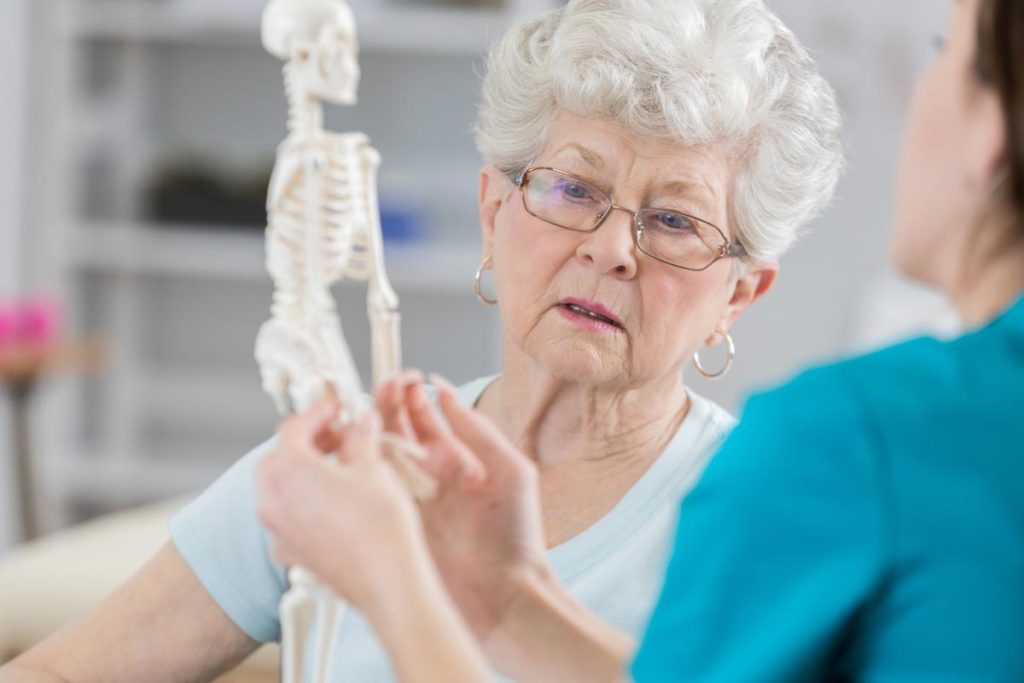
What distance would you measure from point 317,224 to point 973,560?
0.49 metres

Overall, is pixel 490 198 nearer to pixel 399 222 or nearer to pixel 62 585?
pixel 62 585

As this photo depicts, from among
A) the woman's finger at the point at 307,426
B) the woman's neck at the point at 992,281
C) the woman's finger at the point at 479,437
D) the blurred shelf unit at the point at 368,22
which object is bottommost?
the blurred shelf unit at the point at 368,22

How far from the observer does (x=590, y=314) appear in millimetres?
1324

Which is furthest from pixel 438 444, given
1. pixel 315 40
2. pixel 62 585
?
pixel 62 585

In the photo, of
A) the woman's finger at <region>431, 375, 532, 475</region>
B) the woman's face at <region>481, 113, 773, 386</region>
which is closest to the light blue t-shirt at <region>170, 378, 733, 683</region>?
the woman's face at <region>481, 113, 773, 386</region>

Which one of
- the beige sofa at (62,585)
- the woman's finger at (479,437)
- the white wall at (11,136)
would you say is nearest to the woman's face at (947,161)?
the woman's finger at (479,437)

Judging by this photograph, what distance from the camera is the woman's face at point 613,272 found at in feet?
4.32

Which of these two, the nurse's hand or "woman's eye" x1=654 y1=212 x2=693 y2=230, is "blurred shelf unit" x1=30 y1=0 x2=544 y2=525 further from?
the nurse's hand

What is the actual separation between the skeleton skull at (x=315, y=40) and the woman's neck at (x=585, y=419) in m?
0.50

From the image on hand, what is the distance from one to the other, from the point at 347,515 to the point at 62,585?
1.76m

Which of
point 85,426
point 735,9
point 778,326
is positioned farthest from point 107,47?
point 735,9

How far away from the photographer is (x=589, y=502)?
1358 mm

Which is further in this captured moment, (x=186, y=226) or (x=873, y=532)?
(x=186, y=226)

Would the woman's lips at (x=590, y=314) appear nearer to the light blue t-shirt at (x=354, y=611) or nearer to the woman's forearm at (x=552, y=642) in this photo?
the light blue t-shirt at (x=354, y=611)
